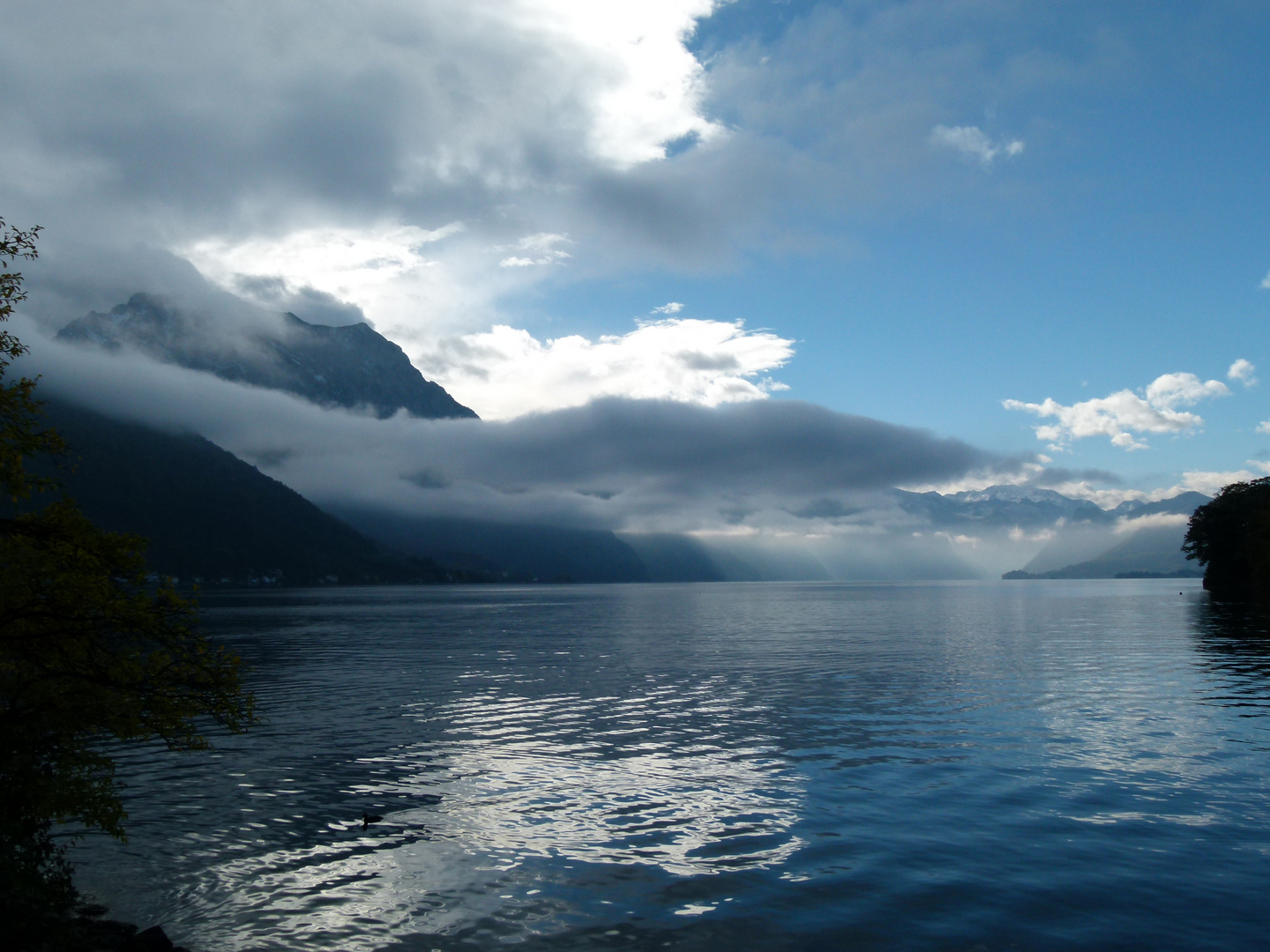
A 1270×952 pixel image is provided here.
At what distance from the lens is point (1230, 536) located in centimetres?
17712

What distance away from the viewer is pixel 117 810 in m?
20.3

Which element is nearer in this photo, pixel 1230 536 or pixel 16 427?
pixel 16 427

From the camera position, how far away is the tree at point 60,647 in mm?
19391

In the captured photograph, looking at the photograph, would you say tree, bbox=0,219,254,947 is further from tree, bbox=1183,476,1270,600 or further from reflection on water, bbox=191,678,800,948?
tree, bbox=1183,476,1270,600

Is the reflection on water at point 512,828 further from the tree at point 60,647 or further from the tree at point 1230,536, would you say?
the tree at point 1230,536

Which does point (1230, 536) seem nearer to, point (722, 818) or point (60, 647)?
point (722, 818)

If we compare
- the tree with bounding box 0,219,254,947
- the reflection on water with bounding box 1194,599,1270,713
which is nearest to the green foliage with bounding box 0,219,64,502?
Result: the tree with bounding box 0,219,254,947

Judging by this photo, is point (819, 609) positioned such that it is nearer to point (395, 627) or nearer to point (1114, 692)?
point (395, 627)

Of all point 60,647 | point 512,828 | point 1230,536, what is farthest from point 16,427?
→ point 1230,536

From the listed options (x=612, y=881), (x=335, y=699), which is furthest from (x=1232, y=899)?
(x=335, y=699)

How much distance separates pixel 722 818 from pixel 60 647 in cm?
2175

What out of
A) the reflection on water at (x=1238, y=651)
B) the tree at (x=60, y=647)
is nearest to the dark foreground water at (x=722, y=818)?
the reflection on water at (x=1238, y=651)

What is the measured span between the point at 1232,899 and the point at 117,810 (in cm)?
2990

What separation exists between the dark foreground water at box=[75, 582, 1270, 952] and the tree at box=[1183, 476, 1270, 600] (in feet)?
445
